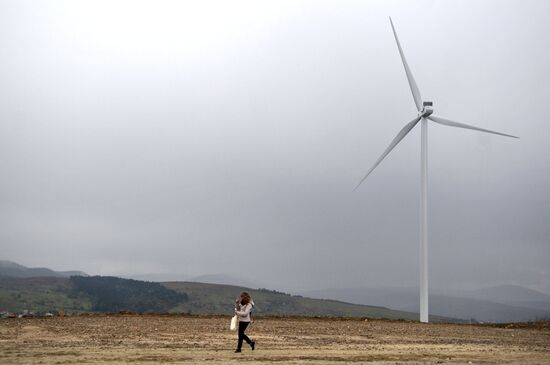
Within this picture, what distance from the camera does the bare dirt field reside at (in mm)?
24281

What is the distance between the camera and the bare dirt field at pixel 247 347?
24.3 meters

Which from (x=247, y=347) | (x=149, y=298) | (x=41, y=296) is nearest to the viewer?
(x=247, y=347)

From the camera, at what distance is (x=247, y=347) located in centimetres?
2836

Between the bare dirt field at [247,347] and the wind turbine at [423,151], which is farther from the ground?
the wind turbine at [423,151]

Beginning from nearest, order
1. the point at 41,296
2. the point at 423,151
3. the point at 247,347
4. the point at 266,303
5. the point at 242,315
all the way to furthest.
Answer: the point at 242,315 < the point at 247,347 < the point at 423,151 < the point at 41,296 < the point at 266,303

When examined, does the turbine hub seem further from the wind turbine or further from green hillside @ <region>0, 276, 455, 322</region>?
green hillside @ <region>0, 276, 455, 322</region>

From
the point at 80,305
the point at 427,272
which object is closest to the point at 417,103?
the point at 427,272

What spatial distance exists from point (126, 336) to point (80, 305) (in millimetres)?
122153

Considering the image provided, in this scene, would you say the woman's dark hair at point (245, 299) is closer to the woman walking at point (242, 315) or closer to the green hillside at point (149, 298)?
the woman walking at point (242, 315)

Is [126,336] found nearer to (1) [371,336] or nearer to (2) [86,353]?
(2) [86,353]

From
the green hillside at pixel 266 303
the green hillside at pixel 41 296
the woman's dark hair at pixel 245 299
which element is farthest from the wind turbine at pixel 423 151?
the green hillside at pixel 266 303

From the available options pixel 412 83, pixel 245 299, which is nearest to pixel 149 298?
pixel 412 83

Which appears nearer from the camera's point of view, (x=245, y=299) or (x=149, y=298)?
(x=245, y=299)

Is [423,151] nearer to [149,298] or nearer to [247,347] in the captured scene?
[247,347]
